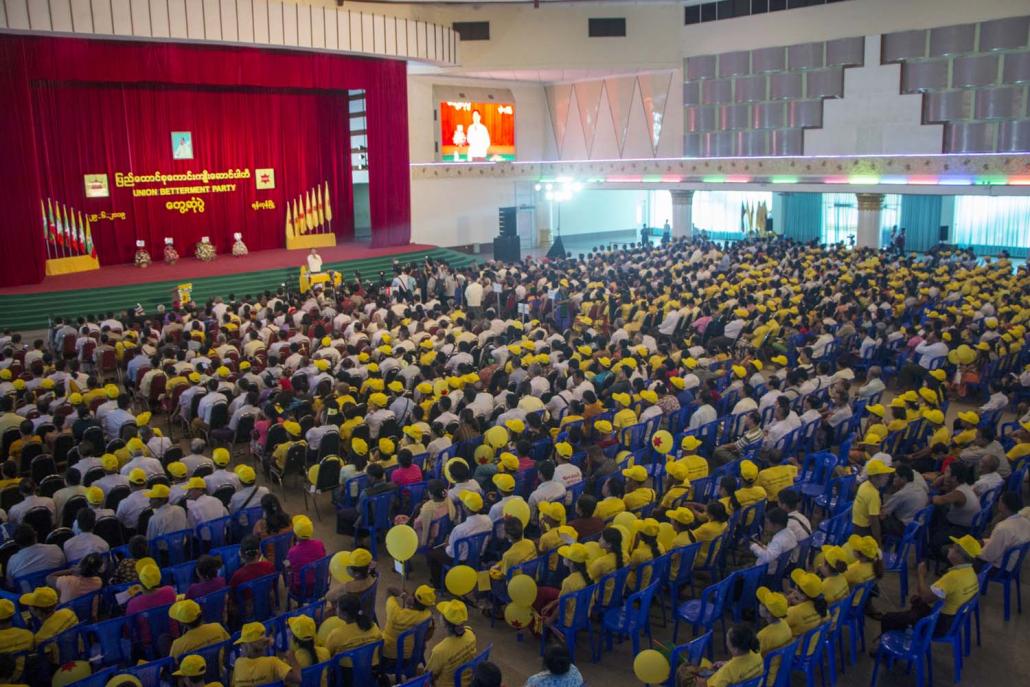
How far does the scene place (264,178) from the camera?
78.4ft

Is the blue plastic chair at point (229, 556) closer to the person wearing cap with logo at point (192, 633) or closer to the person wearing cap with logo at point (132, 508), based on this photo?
the person wearing cap with logo at point (132, 508)

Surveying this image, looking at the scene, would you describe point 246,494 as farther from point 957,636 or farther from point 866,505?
point 957,636

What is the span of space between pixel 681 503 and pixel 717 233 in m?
29.6

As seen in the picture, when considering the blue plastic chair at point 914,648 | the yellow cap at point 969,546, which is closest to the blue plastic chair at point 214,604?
the blue plastic chair at point 914,648

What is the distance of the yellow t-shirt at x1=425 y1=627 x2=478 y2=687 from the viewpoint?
16.5 feet

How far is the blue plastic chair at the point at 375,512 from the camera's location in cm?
763

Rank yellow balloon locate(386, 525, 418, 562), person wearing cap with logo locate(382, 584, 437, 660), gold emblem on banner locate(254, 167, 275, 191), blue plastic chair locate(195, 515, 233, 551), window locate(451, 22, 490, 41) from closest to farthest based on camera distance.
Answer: person wearing cap with logo locate(382, 584, 437, 660) → yellow balloon locate(386, 525, 418, 562) → blue plastic chair locate(195, 515, 233, 551) → gold emblem on banner locate(254, 167, 275, 191) → window locate(451, 22, 490, 41)

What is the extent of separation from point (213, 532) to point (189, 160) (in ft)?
57.2

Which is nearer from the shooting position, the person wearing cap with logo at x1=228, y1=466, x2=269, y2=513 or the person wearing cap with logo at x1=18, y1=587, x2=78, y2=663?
the person wearing cap with logo at x1=18, y1=587, x2=78, y2=663

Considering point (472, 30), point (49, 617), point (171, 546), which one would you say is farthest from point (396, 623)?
point (472, 30)

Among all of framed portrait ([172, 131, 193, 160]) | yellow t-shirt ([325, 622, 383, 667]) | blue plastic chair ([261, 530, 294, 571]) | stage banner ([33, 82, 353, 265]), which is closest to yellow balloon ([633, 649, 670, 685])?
yellow t-shirt ([325, 622, 383, 667])

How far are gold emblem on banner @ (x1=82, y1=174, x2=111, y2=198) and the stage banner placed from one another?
0.08 ft

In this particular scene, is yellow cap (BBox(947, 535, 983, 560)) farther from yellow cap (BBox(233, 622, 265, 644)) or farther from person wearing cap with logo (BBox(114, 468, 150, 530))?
person wearing cap with logo (BBox(114, 468, 150, 530))

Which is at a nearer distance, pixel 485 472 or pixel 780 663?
pixel 780 663
